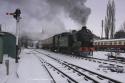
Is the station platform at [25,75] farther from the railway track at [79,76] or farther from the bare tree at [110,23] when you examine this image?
the bare tree at [110,23]

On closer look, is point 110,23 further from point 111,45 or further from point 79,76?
point 79,76

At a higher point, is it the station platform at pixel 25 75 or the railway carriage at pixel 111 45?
the railway carriage at pixel 111 45

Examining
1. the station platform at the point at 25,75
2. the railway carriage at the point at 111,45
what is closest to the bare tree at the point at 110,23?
the railway carriage at the point at 111,45

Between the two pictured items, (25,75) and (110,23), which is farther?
(110,23)

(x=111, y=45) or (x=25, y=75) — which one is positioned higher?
(x=111, y=45)

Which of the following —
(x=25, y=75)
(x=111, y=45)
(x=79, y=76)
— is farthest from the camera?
(x=111, y=45)

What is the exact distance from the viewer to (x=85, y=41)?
30.4 meters

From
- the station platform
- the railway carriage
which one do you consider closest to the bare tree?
the railway carriage

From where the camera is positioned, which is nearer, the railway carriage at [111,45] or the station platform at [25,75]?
the station platform at [25,75]

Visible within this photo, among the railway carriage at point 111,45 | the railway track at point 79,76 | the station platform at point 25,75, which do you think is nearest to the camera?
the railway track at point 79,76

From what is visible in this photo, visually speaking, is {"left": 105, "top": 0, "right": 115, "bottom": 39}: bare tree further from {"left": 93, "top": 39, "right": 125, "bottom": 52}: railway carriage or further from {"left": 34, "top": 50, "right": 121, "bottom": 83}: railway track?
{"left": 34, "top": 50, "right": 121, "bottom": 83}: railway track

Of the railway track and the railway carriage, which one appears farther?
the railway carriage

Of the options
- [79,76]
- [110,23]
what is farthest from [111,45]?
[79,76]

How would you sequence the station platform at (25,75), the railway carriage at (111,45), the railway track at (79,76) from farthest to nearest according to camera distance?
the railway carriage at (111,45) < the station platform at (25,75) < the railway track at (79,76)
